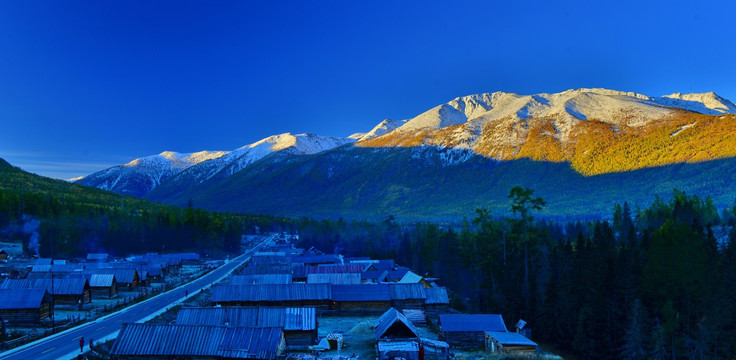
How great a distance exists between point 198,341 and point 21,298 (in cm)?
2486

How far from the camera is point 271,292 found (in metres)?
57.0

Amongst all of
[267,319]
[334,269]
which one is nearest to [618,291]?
[267,319]

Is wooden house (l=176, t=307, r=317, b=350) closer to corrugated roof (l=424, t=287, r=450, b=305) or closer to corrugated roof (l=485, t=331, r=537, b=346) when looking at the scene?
corrugated roof (l=485, t=331, r=537, b=346)

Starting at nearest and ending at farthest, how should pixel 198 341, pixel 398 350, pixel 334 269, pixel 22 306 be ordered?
pixel 198 341 → pixel 398 350 → pixel 22 306 → pixel 334 269

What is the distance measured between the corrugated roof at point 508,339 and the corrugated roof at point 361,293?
16.1m

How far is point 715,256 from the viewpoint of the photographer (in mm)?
54094

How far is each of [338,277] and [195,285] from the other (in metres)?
25.7

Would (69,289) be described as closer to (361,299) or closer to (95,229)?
(361,299)

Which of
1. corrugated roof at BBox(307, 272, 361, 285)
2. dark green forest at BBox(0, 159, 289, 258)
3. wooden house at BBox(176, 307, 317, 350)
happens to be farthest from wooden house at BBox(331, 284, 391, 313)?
dark green forest at BBox(0, 159, 289, 258)

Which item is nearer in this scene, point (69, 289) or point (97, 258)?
point (69, 289)

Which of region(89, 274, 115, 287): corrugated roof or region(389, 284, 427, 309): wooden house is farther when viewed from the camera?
region(89, 274, 115, 287): corrugated roof

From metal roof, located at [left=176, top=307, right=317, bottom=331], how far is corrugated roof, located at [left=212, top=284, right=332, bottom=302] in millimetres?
14257

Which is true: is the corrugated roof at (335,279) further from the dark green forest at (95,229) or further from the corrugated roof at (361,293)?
the dark green forest at (95,229)

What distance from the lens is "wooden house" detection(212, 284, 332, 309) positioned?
55.0 meters
